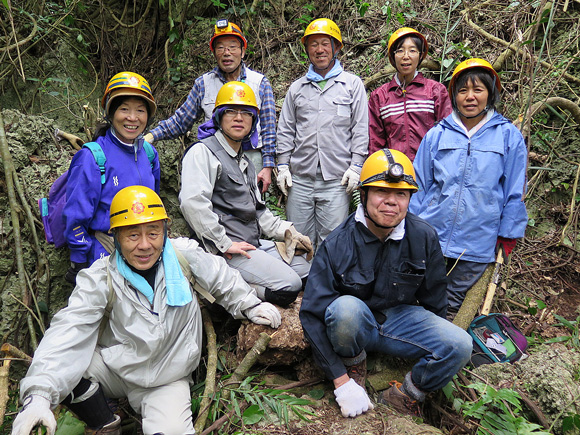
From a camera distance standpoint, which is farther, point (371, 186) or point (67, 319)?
point (371, 186)

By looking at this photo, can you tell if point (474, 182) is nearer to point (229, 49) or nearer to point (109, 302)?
point (229, 49)

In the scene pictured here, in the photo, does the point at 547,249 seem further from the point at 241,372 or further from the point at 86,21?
the point at 86,21

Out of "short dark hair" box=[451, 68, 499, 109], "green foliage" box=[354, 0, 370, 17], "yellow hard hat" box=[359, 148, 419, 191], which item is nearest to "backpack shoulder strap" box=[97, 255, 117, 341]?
"yellow hard hat" box=[359, 148, 419, 191]

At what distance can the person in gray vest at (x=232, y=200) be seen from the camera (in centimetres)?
345

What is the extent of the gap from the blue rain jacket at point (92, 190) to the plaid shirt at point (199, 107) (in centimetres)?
104

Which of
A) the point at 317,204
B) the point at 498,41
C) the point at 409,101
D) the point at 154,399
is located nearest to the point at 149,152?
the point at 317,204

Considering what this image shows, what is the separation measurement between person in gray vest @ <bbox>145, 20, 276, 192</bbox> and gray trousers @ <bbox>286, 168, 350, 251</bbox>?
1.10 feet

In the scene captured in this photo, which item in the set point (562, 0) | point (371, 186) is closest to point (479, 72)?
point (371, 186)

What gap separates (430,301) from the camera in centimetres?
307

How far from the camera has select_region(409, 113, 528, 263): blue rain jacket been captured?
3.43m

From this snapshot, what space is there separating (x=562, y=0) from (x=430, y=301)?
16.3 feet

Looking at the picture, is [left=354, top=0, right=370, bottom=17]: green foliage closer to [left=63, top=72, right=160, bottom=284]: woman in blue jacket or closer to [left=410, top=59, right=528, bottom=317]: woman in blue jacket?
[left=410, top=59, right=528, bottom=317]: woman in blue jacket

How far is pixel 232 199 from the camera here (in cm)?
367

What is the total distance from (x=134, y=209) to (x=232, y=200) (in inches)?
40.1
